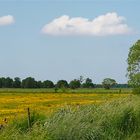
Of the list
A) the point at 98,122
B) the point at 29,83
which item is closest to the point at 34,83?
the point at 29,83

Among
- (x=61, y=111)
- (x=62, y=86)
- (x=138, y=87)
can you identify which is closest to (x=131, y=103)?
(x=61, y=111)

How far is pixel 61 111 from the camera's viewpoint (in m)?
14.4

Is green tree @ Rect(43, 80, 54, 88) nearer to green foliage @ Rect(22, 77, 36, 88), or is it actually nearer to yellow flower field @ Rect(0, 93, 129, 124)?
green foliage @ Rect(22, 77, 36, 88)

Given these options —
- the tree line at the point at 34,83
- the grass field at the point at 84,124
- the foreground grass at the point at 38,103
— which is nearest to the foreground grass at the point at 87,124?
the grass field at the point at 84,124

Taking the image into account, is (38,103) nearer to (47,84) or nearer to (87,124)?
(87,124)

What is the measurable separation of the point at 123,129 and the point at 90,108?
1.10m

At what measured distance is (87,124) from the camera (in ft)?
43.6

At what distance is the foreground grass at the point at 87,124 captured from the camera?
11.8m

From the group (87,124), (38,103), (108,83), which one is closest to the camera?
(87,124)

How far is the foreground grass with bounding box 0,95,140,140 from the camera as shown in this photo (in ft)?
38.7

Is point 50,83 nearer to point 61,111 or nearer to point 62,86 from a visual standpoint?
point 62,86

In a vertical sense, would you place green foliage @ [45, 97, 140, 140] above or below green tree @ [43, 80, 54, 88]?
below

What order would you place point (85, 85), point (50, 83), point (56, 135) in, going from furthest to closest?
point (85, 85) < point (50, 83) < point (56, 135)

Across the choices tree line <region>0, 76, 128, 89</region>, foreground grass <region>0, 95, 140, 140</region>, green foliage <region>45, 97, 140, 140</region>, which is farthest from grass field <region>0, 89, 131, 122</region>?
tree line <region>0, 76, 128, 89</region>
